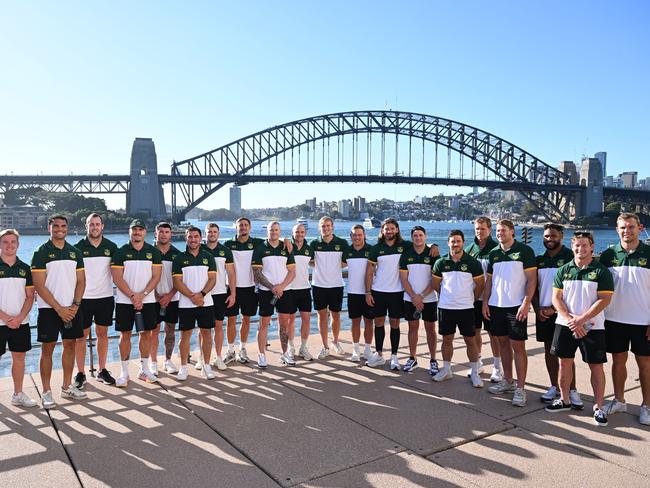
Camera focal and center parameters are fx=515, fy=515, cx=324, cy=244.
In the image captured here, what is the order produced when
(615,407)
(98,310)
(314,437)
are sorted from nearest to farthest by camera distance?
(314,437) → (615,407) → (98,310)

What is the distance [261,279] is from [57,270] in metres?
1.81

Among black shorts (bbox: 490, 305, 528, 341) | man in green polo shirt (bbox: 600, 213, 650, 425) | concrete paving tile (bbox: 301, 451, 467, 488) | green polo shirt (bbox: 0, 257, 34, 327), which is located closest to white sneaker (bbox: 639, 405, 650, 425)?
man in green polo shirt (bbox: 600, 213, 650, 425)

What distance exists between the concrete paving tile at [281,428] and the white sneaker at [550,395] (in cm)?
150

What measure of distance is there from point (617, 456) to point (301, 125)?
247 feet

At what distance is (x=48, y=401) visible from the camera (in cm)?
388

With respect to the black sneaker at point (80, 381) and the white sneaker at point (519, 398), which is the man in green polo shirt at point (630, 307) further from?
the black sneaker at point (80, 381)

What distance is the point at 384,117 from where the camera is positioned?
79812 mm

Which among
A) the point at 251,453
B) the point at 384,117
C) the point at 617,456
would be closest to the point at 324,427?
the point at 251,453

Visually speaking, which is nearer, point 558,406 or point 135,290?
point 558,406

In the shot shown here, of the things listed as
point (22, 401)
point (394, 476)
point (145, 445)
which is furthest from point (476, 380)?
point (22, 401)

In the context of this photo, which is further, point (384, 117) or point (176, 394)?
point (384, 117)

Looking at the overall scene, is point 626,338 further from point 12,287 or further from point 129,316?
point 12,287

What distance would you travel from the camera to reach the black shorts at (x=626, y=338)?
3.64 m

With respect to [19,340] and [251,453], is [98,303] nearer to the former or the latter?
[19,340]
